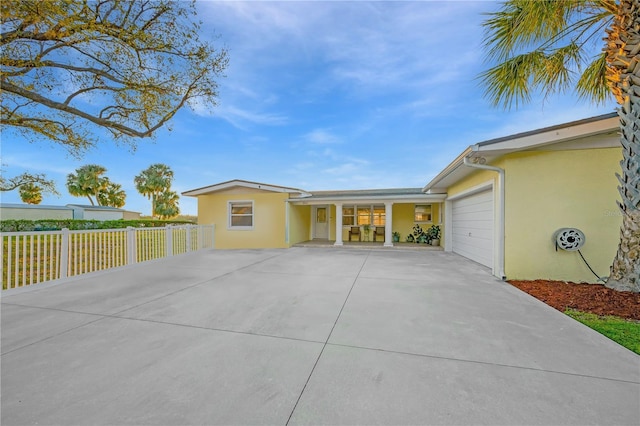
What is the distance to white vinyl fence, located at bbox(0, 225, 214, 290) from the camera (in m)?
4.75

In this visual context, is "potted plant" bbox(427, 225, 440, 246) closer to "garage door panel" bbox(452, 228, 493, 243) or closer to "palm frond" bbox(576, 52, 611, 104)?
"garage door panel" bbox(452, 228, 493, 243)

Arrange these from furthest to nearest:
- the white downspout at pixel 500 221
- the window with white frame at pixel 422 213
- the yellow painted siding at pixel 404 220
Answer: the yellow painted siding at pixel 404 220 → the window with white frame at pixel 422 213 → the white downspout at pixel 500 221

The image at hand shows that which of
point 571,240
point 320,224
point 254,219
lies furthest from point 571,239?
point 320,224

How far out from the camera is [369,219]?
13.5 m

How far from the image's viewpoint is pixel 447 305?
3805 mm

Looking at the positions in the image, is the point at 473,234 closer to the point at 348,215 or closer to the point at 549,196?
the point at 549,196

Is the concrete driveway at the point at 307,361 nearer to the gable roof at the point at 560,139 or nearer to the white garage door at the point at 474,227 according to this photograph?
the white garage door at the point at 474,227

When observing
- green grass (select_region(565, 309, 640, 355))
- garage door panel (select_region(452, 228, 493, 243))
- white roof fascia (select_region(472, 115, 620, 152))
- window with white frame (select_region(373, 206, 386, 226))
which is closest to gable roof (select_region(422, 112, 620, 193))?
white roof fascia (select_region(472, 115, 620, 152))

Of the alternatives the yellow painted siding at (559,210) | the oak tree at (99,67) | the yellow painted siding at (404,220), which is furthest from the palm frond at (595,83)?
the oak tree at (99,67)

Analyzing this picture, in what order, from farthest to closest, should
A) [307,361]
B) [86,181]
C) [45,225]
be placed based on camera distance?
[86,181], [45,225], [307,361]

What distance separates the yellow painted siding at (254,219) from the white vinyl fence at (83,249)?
5.46 feet

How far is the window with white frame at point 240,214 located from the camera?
11680mm

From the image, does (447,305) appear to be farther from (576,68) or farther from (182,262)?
(182,262)

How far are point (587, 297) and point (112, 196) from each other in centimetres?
3730
